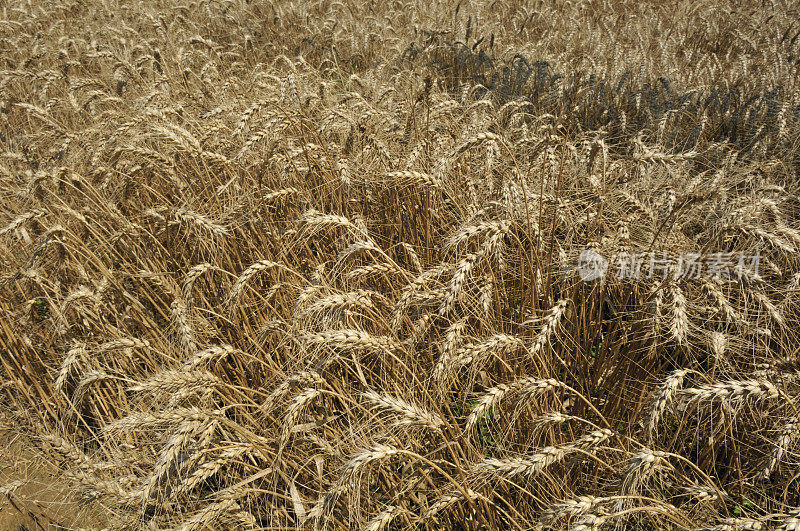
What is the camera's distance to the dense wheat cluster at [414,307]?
6.42 ft

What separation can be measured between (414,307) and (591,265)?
2.88 ft

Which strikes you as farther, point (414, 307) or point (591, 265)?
point (414, 307)

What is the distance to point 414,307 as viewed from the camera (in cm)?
272

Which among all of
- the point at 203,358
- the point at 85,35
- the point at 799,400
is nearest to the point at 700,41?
the point at 799,400

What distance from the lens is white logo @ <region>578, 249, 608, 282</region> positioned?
2.41 metres

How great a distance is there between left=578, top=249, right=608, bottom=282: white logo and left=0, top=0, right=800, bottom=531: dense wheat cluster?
76mm

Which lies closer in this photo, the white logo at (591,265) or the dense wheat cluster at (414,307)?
the dense wheat cluster at (414,307)

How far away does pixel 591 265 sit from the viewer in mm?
2459

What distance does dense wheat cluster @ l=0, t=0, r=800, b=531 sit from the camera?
1957mm

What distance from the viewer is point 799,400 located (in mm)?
1910

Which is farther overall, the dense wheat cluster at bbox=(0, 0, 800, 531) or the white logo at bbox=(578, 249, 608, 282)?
the white logo at bbox=(578, 249, 608, 282)

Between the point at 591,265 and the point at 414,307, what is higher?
the point at 591,265

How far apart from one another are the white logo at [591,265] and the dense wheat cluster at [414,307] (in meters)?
0.08

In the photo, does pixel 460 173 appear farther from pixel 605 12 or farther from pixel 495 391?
pixel 605 12
